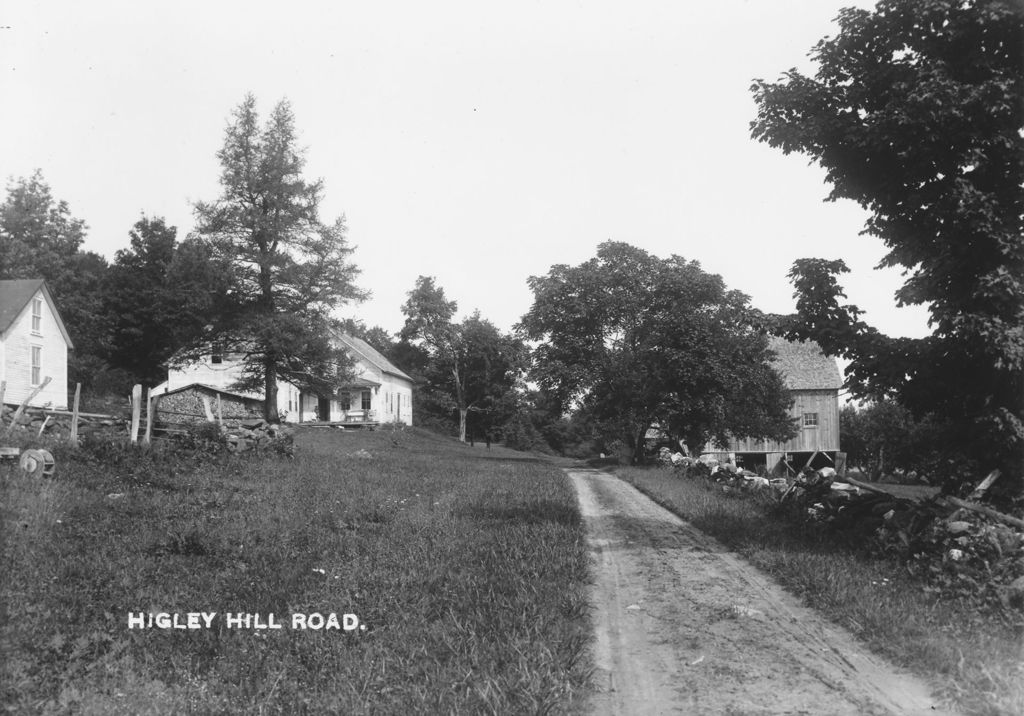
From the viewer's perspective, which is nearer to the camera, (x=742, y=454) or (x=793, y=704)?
(x=793, y=704)

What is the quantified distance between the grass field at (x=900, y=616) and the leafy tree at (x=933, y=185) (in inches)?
91.6

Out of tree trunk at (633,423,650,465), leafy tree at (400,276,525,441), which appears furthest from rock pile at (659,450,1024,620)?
leafy tree at (400,276,525,441)

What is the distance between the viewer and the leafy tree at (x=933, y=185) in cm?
866

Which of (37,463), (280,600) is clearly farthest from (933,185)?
(37,463)

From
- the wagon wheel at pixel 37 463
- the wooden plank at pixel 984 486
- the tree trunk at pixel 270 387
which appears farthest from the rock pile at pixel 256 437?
the tree trunk at pixel 270 387

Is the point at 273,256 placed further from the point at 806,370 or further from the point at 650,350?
the point at 806,370

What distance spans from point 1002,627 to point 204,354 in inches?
1493

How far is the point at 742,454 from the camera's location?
4872cm

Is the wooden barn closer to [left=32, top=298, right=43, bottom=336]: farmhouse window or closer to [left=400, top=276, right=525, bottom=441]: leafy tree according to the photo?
[left=400, top=276, right=525, bottom=441]: leafy tree

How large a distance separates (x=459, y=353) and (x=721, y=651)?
224ft

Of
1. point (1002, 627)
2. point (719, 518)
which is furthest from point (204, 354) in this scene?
point (1002, 627)

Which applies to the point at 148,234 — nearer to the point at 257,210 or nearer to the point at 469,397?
→ the point at 257,210

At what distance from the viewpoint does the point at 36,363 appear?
112 feet

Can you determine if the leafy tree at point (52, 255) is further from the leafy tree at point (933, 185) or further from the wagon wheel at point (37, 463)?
the leafy tree at point (933, 185)
